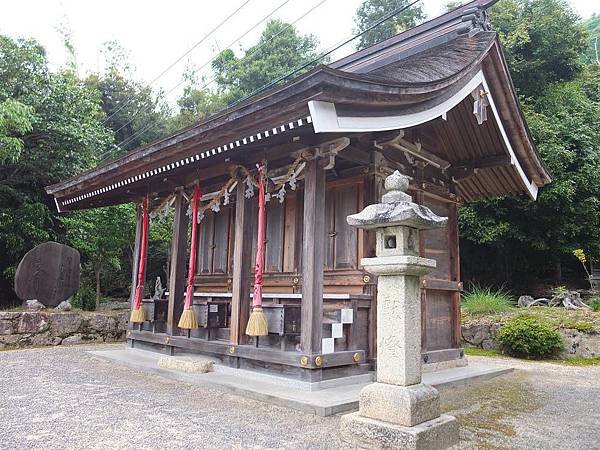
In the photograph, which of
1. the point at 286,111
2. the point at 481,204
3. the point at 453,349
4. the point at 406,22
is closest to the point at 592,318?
the point at 453,349

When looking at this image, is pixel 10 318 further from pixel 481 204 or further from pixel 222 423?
pixel 481 204

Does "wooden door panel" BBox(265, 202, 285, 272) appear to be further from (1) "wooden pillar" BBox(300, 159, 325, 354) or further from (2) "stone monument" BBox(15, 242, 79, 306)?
(2) "stone monument" BBox(15, 242, 79, 306)

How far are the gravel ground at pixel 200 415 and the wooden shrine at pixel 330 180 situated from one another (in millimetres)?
906

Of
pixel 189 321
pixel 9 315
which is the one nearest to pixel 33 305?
pixel 9 315

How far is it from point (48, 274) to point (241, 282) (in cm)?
585

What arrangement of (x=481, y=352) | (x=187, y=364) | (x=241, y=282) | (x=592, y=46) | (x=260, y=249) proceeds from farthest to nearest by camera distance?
(x=592, y=46) → (x=481, y=352) → (x=187, y=364) → (x=241, y=282) → (x=260, y=249)

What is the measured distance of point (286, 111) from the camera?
13.8ft

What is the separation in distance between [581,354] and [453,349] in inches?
141

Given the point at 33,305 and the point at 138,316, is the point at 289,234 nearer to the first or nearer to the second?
the point at 138,316

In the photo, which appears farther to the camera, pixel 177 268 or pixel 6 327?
pixel 6 327

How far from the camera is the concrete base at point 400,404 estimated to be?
3.17m

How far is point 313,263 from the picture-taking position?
15.7 feet

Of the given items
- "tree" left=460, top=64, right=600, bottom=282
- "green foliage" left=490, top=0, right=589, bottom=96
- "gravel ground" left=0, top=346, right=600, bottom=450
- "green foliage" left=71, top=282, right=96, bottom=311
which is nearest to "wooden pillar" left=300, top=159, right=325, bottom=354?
"gravel ground" left=0, top=346, right=600, bottom=450

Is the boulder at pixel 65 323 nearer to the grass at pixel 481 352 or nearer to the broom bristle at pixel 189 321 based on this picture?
the broom bristle at pixel 189 321
